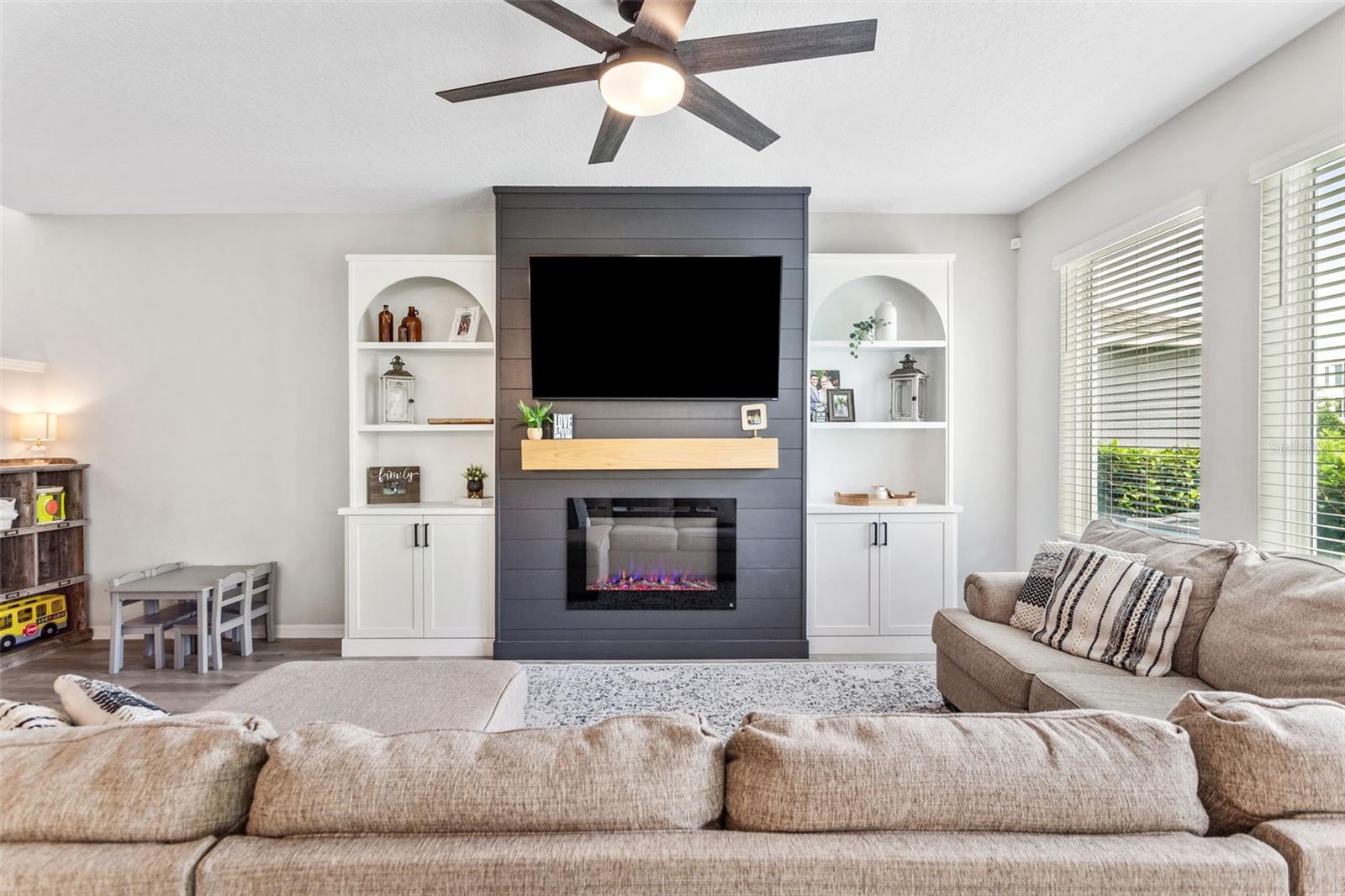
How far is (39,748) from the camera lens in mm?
910

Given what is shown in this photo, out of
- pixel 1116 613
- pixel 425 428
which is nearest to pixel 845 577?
pixel 1116 613

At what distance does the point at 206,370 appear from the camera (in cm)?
428

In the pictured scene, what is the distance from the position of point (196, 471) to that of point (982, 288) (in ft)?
16.7

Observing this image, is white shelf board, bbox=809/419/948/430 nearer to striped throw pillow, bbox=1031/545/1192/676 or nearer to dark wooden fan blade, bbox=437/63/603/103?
striped throw pillow, bbox=1031/545/1192/676

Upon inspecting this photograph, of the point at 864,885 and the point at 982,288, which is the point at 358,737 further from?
the point at 982,288

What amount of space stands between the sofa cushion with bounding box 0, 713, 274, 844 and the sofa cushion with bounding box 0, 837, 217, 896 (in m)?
0.02

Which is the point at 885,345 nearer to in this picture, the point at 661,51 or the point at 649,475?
the point at 649,475

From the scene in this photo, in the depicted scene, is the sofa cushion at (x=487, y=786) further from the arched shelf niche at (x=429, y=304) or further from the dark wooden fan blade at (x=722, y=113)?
the arched shelf niche at (x=429, y=304)

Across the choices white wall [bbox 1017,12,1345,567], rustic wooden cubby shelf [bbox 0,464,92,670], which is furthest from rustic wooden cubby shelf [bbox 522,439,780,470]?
rustic wooden cubby shelf [bbox 0,464,92,670]

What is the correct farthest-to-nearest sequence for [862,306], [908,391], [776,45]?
[862,306], [908,391], [776,45]

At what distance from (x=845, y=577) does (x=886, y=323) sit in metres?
1.54

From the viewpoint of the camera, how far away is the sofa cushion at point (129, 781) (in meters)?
0.83

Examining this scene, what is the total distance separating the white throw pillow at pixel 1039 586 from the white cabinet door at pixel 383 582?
3060mm

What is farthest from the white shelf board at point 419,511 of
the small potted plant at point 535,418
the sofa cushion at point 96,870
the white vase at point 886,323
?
the sofa cushion at point 96,870
